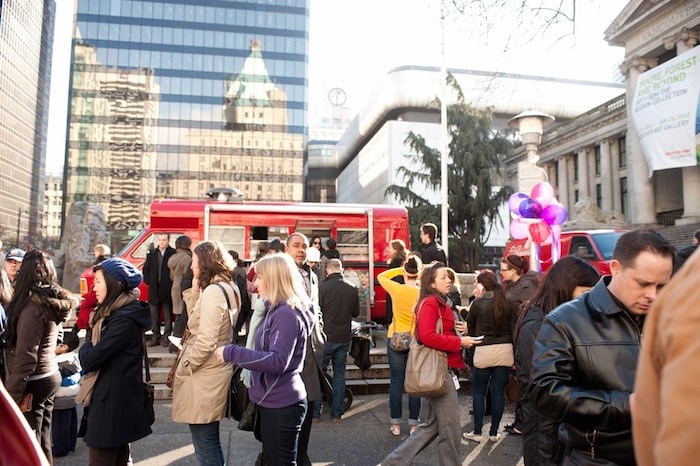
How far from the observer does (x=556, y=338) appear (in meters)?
2.26

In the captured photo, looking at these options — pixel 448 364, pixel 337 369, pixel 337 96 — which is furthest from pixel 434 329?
pixel 337 96

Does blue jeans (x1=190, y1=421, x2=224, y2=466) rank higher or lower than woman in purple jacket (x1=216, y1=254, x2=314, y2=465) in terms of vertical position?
lower

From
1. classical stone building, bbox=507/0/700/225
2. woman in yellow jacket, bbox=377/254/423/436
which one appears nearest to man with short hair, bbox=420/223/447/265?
woman in yellow jacket, bbox=377/254/423/436

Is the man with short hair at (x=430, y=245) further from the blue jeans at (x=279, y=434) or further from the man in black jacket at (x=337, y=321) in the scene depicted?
the blue jeans at (x=279, y=434)

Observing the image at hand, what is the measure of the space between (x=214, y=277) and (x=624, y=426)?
2885 millimetres

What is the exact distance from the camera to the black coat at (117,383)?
3.37 meters

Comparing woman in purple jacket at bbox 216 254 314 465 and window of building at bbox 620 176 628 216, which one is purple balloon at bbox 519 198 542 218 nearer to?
woman in purple jacket at bbox 216 254 314 465

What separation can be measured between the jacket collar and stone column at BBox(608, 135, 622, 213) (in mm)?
44367

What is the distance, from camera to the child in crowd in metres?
4.86

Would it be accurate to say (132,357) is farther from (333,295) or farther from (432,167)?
(432,167)

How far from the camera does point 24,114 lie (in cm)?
10294

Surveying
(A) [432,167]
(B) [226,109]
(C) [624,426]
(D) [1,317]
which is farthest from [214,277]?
(B) [226,109]

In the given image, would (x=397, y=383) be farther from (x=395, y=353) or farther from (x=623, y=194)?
(x=623, y=194)

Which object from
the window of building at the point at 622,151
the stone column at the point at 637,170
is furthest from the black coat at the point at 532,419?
the window of building at the point at 622,151
